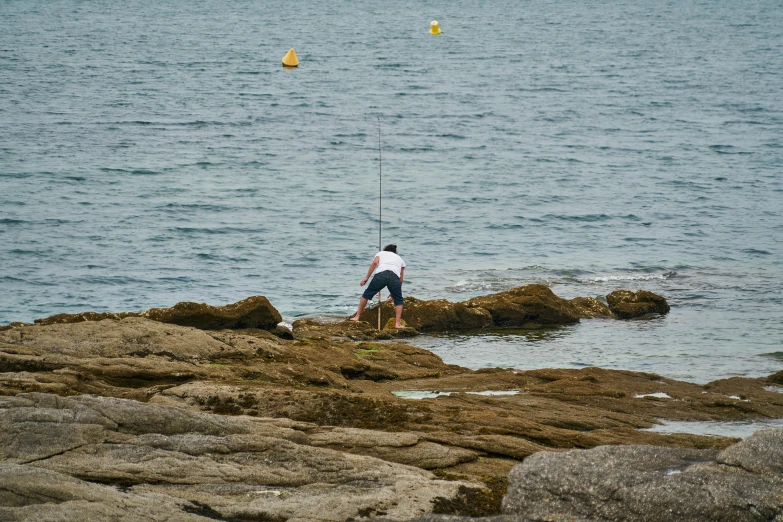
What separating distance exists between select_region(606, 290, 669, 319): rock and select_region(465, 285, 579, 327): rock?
1231 millimetres

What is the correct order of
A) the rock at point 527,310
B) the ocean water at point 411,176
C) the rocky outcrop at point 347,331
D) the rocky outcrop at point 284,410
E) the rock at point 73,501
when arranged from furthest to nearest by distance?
the ocean water at point 411,176
the rock at point 527,310
the rocky outcrop at point 347,331
the rocky outcrop at point 284,410
the rock at point 73,501

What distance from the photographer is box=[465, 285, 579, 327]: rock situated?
15.5 metres

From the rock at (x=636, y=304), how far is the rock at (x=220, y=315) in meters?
6.55

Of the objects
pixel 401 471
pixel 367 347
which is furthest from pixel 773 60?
pixel 401 471

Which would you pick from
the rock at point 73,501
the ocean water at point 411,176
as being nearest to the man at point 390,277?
the ocean water at point 411,176

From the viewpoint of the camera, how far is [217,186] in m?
31.5

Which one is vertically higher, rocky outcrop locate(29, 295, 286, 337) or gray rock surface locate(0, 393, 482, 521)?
gray rock surface locate(0, 393, 482, 521)

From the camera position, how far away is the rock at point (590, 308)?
16453 mm

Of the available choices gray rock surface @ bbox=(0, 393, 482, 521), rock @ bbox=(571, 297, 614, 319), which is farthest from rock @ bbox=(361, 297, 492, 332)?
gray rock surface @ bbox=(0, 393, 482, 521)

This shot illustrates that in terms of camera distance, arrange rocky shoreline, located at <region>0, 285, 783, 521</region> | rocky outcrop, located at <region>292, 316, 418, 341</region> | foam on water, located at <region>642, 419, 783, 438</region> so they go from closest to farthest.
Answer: rocky shoreline, located at <region>0, 285, 783, 521</region> → foam on water, located at <region>642, 419, 783, 438</region> → rocky outcrop, located at <region>292, 316, 418, 341</region>

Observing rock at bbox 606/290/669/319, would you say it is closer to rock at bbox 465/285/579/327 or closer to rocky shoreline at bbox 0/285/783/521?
rock at bbox 465/285/579/327

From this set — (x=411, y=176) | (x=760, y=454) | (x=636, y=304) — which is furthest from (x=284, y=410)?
(x=411, y=176)

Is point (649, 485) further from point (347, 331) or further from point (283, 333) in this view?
point (347, 331)

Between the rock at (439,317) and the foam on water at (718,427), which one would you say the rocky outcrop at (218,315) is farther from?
the foam on water at (718,427)
